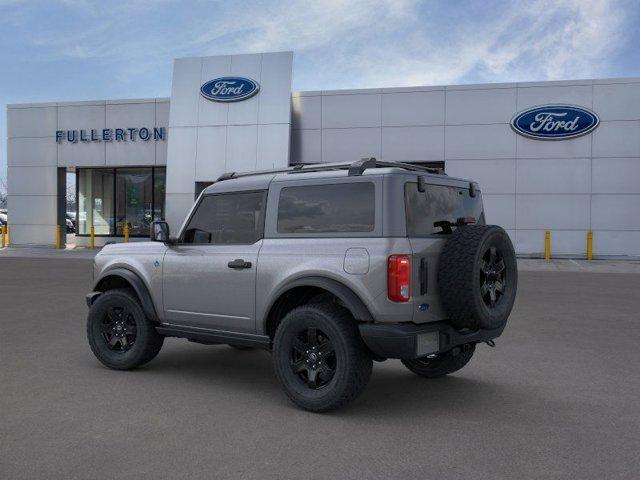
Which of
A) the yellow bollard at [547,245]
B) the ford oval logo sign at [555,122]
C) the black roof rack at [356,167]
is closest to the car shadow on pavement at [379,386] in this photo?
the black roof rack at [356,167]

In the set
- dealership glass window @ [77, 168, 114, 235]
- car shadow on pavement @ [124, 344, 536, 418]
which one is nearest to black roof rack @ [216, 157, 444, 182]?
car shadow on pavement @ [124, 344, 536, 418]

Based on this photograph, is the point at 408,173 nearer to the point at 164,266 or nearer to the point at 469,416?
the point at 469,416

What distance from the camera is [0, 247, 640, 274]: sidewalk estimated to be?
18.9 meters

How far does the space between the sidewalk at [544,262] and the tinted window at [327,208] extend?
47.1ft

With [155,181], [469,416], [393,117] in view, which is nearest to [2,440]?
[469,416]

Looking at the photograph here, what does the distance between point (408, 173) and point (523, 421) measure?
6.79 ft

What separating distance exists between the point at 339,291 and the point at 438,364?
172 cm

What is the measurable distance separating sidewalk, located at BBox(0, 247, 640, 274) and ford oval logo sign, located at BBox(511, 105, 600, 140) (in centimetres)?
446

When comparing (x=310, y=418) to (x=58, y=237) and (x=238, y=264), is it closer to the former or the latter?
(x=238, y=264)

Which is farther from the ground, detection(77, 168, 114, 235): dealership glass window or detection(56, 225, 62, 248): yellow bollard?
detection(77, 168, 114, 235): dealership glass window

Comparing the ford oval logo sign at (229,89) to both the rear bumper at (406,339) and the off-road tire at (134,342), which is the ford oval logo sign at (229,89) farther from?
the rear bumper at (406,339)

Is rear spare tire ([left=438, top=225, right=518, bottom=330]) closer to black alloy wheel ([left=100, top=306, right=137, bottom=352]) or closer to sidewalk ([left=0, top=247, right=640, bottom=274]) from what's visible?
black alloy wheel ([left=100, top=306, right=137, bottom=352])

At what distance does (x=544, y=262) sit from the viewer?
2122 cm

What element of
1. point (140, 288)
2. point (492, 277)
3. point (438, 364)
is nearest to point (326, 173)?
point (492, 277)
